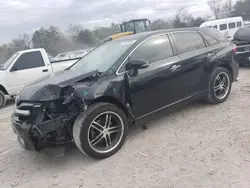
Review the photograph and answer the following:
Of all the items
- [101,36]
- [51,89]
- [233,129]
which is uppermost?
[101,36]

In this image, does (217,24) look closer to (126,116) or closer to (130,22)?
(130,22)

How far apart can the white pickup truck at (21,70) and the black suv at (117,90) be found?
382 cm

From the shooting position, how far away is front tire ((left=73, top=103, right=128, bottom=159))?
3.21 meters

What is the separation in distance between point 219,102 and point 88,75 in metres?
2.98

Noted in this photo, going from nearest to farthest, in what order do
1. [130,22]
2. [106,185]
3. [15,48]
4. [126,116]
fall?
[106,185] → [126,116] → [130,22] → [15,48]

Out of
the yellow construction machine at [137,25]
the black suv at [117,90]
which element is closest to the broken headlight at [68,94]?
the black suv at [117,90]

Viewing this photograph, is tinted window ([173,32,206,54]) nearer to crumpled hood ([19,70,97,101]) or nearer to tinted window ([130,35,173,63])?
tinted window ([130,35,173,63])

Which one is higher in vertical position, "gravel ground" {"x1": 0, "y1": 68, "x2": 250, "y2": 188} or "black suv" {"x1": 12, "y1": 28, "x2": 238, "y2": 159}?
"black suv" {"x1": 12, "y1": 28, "x2": 238, "y2": 159}

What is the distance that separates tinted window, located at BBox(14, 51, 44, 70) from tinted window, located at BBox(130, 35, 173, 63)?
515 centimetres

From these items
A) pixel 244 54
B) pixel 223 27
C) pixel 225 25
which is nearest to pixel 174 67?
pixel 244 54

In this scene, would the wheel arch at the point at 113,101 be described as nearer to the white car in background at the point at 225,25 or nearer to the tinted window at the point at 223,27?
the white car in background at the point at 225,25

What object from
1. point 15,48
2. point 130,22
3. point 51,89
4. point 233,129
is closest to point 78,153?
point 51,89

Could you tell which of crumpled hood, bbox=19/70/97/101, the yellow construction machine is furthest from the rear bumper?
the yellow construction machine

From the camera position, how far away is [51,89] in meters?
3.27
